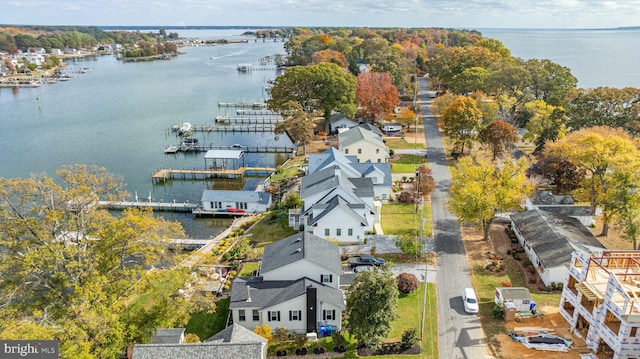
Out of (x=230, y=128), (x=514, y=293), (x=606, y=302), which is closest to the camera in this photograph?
(x=606, y=302)

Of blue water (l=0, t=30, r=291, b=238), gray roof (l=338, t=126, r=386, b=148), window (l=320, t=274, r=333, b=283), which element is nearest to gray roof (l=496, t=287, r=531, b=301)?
window (l=320, t=274, r=333, b=283)

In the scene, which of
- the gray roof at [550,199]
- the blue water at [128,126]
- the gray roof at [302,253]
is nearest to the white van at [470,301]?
the gray roof at [302,253]

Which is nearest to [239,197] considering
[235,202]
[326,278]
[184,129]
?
[235,202]

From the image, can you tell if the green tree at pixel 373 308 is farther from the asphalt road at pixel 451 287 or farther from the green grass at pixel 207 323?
the green grass at pixel 207 323

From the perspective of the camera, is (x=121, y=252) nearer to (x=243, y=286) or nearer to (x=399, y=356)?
(x=243, y=286)

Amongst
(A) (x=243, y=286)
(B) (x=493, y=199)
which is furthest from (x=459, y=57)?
(A) (x=243, y=286)

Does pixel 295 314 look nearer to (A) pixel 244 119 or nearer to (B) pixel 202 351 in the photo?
(B) pixel 202 351
